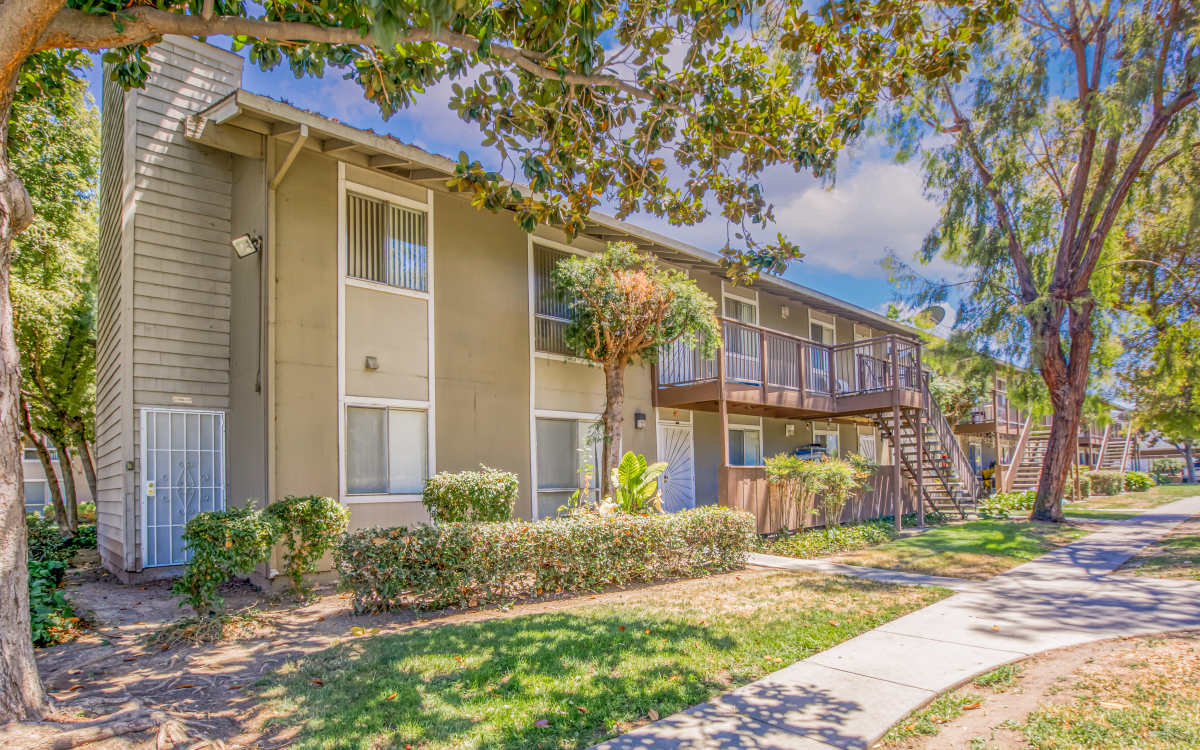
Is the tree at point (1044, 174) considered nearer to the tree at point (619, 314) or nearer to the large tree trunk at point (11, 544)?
the tree at point (619, 314)

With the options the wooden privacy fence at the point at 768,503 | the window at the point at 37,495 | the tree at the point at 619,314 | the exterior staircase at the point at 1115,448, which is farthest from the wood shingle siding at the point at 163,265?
the exterior staircase at the point at 1115,448

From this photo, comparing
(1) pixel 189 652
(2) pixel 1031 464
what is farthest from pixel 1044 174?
(1) pixel 189 652

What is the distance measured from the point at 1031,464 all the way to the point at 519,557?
24247mm

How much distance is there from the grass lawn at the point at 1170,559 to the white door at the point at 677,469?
771 cm

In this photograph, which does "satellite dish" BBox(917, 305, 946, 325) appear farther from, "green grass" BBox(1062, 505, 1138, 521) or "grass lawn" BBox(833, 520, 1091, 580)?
"green grass" BBox(1062, 505, 1138, 521)

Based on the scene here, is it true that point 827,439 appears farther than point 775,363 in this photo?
Yes

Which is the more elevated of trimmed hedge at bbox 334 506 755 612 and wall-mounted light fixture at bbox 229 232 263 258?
wall-mounted light fixture at bbox 229 232 263 258

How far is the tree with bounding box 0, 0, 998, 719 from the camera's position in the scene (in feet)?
17.4

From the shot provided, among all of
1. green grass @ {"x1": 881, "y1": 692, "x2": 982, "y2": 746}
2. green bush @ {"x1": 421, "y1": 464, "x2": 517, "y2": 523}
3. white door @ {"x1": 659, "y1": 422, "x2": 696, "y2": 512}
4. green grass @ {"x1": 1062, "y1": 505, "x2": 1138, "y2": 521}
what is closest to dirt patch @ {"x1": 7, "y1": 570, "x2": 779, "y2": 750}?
green bush @ {"x1": 421, "y1": 464, "x2": 517, "y2": 523}

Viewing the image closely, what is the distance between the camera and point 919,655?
5.80 metres

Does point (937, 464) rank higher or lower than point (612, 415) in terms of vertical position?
lower

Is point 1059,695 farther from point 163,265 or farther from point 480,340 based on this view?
point 163,265

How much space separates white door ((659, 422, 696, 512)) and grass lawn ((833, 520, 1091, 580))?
4.00m

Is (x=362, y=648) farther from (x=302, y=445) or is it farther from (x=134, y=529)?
(x=134, y=529)
